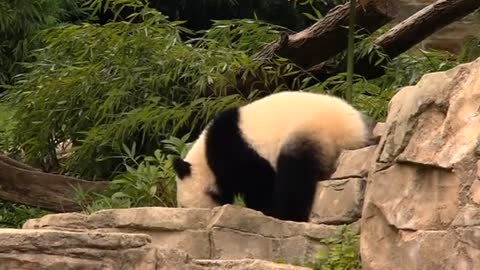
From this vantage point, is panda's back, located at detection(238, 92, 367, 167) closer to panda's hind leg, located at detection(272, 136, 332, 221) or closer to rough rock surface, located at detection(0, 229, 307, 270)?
panda's hind leg, located at detection(272, 136, 332, 221)

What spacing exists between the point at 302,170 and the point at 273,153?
0.76 ft

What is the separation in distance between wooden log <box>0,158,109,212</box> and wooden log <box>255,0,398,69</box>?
1530mm

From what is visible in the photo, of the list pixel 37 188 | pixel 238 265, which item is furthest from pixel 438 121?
pixel 37 188

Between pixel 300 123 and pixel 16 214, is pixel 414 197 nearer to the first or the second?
pixel 300 123

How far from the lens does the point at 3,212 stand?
22.1 feet

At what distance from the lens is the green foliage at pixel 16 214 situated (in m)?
6.52

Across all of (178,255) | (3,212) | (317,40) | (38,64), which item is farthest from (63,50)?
(178,255)

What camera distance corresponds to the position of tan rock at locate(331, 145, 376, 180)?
15.5 ft

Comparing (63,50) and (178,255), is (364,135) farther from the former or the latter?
(63,50)

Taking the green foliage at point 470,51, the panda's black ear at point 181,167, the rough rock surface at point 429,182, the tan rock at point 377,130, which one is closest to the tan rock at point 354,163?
the tan rock at point 377,130

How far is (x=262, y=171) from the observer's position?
5.30 metres

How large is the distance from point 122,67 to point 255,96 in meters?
0.98

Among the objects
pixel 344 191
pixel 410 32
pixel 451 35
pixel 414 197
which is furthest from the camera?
pixel 451 35

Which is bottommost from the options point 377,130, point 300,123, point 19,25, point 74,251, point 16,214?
point 19,25
